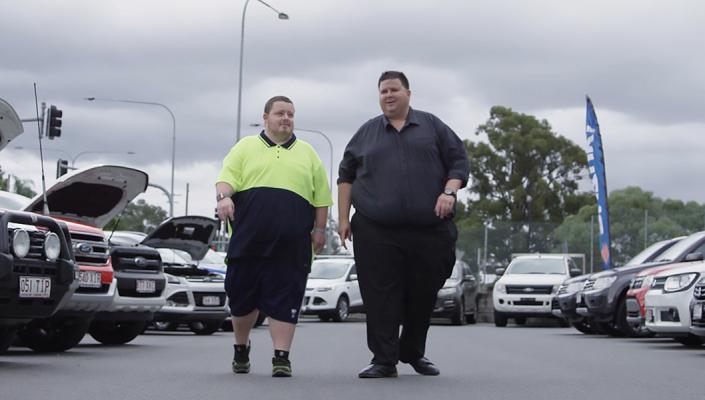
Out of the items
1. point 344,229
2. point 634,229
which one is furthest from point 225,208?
point 634,229

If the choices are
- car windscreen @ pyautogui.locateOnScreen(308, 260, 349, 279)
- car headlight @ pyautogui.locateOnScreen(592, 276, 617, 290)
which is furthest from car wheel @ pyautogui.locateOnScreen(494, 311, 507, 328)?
car headlight @ pyautogui.locateOnScreen(592, 276, 617, 290)

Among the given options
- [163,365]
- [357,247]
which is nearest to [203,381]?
[357,247]

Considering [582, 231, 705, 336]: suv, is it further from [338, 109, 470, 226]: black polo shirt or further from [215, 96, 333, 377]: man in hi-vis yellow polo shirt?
[215, 96, 333, 377]: man in hi-vis yellow polo shirt

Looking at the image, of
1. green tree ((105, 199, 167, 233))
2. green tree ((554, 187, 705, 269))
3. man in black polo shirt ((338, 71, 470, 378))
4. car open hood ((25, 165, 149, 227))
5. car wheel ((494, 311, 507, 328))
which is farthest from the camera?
green tree ((105, 199, 167, 233))

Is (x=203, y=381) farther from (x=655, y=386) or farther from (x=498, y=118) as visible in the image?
(x=498, y=118)

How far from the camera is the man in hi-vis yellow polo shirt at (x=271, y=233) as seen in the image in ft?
30.1

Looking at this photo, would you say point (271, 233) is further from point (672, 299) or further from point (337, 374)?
point (672, 299)

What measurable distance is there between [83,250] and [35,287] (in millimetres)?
2621

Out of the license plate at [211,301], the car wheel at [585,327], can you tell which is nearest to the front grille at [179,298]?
the license plate at [211,301]

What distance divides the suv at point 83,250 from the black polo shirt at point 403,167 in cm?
393

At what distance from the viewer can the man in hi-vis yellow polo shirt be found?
9.17 meters

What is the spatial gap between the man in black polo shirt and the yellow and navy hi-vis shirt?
26 cm

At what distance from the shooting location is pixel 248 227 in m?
9.18

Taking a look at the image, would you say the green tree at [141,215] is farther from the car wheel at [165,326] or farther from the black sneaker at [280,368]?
the black sneaker at [280,368]
